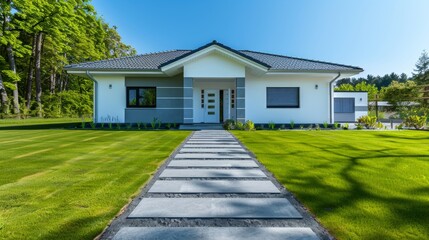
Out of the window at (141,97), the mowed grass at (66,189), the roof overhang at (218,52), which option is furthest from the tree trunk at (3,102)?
the mowed grass at (66,189)

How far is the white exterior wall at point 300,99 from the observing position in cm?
1457

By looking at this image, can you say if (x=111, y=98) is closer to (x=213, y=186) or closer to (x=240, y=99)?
(x=240, y=99)

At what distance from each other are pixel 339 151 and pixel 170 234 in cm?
528

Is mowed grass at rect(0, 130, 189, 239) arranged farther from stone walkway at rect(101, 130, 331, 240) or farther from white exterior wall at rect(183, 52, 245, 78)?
white exterior wall at rect(183, 52, 245, 78)

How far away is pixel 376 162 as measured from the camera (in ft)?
15.4

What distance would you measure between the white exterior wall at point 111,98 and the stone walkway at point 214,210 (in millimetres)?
11401

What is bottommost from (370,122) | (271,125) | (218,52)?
(271,125)

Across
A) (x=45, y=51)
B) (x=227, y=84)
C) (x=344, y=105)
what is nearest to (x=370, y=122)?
(x=344, y=105)

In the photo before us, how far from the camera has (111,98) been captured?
14344 millimetres

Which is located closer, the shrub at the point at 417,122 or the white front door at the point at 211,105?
the shrub at the point at 417,122

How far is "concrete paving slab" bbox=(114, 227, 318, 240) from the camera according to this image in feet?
6.44

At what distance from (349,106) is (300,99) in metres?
7.01

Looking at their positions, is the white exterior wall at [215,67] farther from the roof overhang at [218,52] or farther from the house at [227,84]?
the house at [227,84]

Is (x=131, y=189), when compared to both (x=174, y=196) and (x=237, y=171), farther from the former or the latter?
(x=237, y=171)
